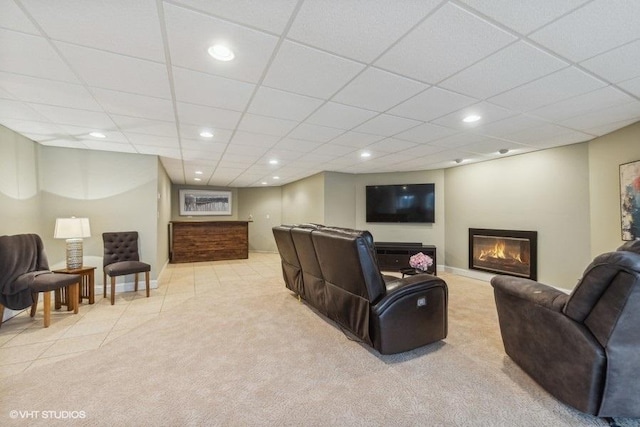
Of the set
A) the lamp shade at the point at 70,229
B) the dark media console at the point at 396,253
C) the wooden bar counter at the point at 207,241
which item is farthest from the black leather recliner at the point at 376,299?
the wooden bar counter at the point at 207,241

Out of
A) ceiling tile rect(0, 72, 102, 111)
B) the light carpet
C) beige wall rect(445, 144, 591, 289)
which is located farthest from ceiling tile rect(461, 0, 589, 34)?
beige wall rect(445, 144, 591, 289)

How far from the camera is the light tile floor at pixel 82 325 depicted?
246cm

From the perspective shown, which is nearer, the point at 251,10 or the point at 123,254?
the point at 251,10

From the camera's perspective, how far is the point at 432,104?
2.66m

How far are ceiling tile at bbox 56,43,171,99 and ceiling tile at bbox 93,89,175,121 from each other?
0.43 ft

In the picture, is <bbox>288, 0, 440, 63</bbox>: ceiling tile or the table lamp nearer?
<bbox>288, 0, 440, 63</bbox>: ceiling tile

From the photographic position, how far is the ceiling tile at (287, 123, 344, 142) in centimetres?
339

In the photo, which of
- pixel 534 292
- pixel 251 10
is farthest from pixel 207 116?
pixel 534 292

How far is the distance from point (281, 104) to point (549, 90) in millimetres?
2386

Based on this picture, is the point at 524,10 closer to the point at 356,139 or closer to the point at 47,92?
the point at 356,139

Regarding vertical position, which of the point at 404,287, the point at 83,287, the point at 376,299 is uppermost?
the point at 404,287

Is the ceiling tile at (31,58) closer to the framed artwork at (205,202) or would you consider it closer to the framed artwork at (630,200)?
the framed artwork at (630,200)

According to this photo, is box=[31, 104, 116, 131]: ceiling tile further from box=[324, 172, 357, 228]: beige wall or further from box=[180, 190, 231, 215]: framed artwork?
box=[180, 190, 231, 215]: framed artwork

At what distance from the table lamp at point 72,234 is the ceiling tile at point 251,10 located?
381 cm
